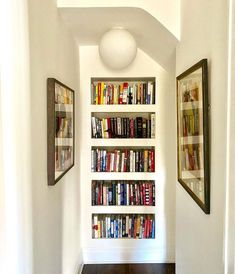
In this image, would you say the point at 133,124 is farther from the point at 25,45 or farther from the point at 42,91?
the point at 25,45

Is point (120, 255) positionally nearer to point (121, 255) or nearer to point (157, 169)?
point (121, 255)

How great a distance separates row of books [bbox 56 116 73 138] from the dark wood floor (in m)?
1.35

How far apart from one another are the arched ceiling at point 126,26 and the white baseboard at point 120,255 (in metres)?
1.73

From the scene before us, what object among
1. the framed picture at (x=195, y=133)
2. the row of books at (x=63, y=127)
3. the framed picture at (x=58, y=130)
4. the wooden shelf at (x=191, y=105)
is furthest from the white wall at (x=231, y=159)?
the row of books at (x=63, y=127)

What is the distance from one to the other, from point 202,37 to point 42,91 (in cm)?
79

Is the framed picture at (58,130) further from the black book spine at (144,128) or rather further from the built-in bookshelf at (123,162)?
the black book spine at (144,128)

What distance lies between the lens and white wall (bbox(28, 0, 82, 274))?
3.97 ft

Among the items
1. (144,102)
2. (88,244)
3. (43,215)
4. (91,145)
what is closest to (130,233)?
(88,244)

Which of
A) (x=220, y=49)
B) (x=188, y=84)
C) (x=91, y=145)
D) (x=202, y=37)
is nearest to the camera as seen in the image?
(x=220, y=49)

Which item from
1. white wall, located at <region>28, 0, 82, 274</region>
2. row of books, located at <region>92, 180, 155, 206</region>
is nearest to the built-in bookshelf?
row of books, located at <region>92, 180, 155, 206</region>

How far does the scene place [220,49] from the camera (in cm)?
101

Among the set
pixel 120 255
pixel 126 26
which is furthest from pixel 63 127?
pixel 120 255

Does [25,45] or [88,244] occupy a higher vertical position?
[25,45]

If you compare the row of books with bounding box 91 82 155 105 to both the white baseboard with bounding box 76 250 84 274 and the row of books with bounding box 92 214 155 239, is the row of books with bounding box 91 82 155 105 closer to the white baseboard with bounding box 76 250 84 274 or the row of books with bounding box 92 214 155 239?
the row of books with bounding box 92 214 155 239
